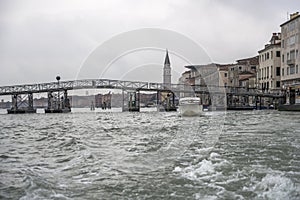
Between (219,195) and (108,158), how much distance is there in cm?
361

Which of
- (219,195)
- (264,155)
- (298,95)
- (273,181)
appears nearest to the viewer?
(219,195)

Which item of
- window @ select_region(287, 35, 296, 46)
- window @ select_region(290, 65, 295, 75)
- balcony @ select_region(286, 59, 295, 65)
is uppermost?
window @ select_region(287, 35, 296, 46)

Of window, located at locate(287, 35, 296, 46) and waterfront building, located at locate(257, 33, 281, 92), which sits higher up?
window, located at locate(287, 35, 296, 46)

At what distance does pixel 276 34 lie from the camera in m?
69.8

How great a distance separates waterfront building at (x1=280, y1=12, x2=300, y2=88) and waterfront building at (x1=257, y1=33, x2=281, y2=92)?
190 inches

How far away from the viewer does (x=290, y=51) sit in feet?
179

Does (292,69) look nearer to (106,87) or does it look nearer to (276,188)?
(106,87)

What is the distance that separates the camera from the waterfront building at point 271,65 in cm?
6266

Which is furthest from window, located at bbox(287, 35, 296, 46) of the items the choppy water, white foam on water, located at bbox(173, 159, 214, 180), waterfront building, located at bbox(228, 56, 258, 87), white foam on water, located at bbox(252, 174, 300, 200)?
white foam on water, located at bbox(252, 174, 300, 200)

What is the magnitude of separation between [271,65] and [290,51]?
30.0 feet

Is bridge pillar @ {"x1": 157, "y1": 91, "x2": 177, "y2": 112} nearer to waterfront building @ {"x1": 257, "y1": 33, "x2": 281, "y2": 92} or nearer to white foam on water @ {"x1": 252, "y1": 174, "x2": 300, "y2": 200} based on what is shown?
waterfront building @ {"x1": 257, "y1": 33, "x2": 281, "y2": 92}

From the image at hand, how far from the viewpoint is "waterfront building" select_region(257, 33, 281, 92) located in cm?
6266

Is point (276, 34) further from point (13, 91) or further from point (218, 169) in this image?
point (218, 169)

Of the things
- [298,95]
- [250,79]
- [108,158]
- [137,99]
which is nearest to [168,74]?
[137,99]
